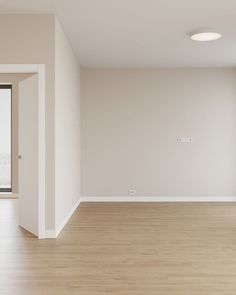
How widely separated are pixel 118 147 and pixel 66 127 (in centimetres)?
215

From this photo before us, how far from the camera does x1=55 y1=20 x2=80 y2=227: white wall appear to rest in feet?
15.2

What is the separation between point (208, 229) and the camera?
4930 millimetres

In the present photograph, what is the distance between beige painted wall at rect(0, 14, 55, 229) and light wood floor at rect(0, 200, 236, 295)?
26.3 inches

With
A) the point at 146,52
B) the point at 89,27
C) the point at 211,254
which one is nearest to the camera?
the point at 211,254

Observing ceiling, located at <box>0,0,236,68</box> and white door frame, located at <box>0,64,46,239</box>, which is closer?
ceiling, located at <box>0,0,236,68</box>

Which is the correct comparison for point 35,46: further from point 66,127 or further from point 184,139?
→ point 184,139

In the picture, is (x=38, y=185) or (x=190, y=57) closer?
(x=38, y=185)

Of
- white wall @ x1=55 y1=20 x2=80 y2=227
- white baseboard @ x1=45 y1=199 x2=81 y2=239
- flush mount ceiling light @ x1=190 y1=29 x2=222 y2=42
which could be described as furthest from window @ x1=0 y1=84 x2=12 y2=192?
flush mount ceiling light @ x1=190 y1=29 x2=222 y2=42

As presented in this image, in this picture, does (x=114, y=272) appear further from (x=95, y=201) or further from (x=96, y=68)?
(x=96, y=68)

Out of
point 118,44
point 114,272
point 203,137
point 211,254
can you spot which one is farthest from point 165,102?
point 114,272

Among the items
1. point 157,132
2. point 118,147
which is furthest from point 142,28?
Result: point 118,147

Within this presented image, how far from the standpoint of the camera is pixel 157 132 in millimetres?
7359

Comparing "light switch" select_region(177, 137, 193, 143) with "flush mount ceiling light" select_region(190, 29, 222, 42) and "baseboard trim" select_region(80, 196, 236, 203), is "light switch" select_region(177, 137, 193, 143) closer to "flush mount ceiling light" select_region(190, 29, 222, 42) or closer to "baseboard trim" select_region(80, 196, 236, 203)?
"baseboard trim" select_region(80, 196, 236, 203)

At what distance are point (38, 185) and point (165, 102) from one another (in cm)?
369
